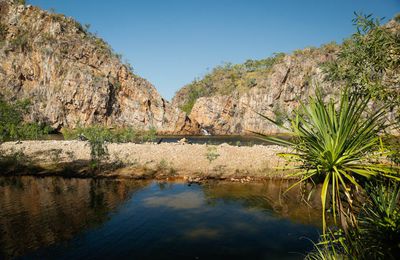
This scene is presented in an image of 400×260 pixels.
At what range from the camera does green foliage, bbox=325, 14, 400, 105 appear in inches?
332

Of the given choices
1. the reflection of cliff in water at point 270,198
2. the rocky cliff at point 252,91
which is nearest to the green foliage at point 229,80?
the rocky cliff at point 252,91

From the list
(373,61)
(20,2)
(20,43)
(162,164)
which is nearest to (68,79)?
(20,43)

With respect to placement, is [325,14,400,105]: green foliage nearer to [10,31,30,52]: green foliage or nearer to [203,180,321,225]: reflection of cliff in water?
[203,180,321,225]: reflection of cliff in water

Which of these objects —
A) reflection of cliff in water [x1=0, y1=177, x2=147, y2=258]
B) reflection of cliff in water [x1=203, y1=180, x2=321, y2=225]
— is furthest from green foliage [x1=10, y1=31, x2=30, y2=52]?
reflection of cliff in water [x1=203, y1=180, x2=321, y2=225]

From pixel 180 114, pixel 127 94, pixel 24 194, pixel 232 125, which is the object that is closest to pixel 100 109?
pixel 127 94

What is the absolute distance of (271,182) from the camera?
25.2 metres

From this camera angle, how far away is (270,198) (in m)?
20.6

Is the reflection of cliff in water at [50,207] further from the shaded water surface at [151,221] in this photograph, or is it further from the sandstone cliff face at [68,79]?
the sandstone cliff face at [68,79]

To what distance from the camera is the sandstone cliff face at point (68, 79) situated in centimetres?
10100

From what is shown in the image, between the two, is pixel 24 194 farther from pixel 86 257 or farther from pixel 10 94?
pixel 10 94

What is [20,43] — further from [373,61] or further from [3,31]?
[373,61]

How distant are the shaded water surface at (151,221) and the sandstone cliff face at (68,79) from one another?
3368 inches

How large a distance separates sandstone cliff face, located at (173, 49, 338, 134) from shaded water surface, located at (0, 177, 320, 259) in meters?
100

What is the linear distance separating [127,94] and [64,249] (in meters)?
104
